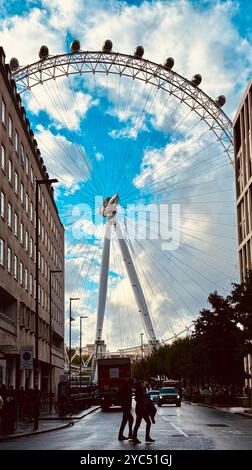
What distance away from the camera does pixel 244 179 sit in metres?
80.8

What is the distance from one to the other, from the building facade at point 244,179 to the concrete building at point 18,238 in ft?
71.6

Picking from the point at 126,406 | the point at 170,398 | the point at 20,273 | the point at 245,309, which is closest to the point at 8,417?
the point at 126,406

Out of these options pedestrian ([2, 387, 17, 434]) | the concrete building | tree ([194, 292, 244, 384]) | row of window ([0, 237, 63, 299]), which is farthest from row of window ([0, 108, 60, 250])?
pedestrian ([2, 387, 17, 434])

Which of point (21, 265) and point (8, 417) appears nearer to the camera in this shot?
point (8, 417)

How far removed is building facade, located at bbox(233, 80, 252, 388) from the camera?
77.4 m

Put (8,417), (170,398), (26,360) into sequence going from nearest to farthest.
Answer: (8,417)
(26,360)
(170,398)

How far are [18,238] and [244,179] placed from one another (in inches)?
1176

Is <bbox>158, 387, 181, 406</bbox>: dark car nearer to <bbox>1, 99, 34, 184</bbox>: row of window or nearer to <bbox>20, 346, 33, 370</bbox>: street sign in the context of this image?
<bbox>1, 99, 34, 184</bbox>: row of window

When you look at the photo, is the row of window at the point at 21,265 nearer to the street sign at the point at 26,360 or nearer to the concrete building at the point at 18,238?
the concrete building at the point at 18,238

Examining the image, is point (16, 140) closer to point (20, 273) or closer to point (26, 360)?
point (20, 273)

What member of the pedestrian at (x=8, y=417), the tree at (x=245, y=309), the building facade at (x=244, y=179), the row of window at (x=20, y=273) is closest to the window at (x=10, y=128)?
the row of window at (x=20, y=273)

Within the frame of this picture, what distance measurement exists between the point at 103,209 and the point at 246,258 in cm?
1687
